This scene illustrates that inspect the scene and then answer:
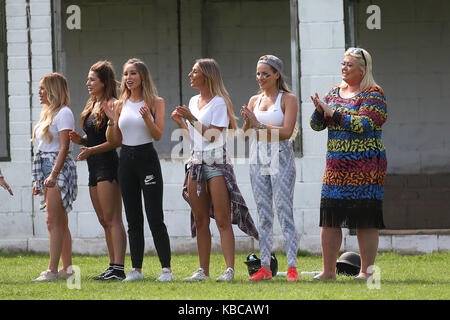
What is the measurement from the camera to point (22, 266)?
363 inches

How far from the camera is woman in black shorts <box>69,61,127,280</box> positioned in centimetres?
747

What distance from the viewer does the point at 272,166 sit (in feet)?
23.6

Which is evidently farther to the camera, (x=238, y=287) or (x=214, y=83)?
(x=214, y=83)

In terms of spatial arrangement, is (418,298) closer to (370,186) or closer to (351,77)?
(370,186)

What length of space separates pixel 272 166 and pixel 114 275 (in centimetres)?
159

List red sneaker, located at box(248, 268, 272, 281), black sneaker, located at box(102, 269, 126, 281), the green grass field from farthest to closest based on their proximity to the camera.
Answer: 1. black sneaker, located at box(102, 269, 126, 281)
2. red sneaker, located at box(248, 268, 272, 281)
3. the green grass field

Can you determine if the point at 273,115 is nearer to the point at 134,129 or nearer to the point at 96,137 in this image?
the point at 134,129

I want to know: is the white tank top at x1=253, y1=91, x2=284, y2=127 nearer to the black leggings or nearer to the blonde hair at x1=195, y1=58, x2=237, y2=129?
the blonde hair at x1=195, y1=58, x2=237, y2=129

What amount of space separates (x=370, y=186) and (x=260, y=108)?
108cm

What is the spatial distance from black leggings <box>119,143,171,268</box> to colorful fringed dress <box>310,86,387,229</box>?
4.39ft

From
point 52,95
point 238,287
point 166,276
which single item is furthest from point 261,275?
point 52,95

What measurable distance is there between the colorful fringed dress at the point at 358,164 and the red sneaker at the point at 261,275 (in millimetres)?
646

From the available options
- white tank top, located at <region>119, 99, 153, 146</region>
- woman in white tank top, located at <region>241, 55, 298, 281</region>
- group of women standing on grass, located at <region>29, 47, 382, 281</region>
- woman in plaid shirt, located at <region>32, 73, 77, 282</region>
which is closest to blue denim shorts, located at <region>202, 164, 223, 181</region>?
group of women standing on grass, located at <region>29, 47, 382, 281</region>

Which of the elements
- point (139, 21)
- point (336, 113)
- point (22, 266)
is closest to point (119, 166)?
point (336, 113)
